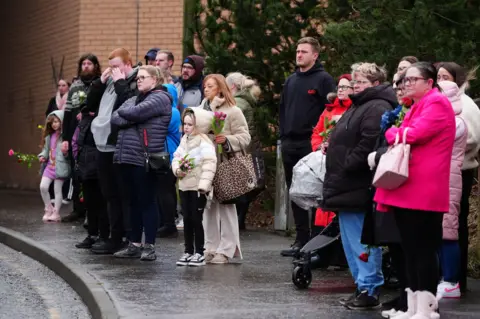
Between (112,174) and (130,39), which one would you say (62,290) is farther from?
(130,39)

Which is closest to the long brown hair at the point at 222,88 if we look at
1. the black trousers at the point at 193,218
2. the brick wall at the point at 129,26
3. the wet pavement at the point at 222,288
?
the black trousers at the point at 193,218

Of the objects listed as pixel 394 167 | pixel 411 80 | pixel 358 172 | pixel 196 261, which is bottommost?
pixel 196 261

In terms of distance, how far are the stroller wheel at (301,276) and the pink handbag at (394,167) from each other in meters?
2.09

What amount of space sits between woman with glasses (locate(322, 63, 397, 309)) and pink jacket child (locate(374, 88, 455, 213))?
0.86 metres

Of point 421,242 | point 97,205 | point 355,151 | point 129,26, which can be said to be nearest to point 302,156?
point 97,205

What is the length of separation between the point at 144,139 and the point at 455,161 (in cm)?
351

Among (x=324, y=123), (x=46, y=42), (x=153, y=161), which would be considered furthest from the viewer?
(x=46, y=42)

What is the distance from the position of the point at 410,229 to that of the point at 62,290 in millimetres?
3835

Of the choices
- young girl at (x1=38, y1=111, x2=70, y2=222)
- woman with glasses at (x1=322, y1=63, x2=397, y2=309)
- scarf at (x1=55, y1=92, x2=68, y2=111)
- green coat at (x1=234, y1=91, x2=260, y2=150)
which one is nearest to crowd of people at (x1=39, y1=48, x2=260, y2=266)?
green coat at (x1=234, y1=91, x2=260, y2=150)

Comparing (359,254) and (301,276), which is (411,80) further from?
(301,276)

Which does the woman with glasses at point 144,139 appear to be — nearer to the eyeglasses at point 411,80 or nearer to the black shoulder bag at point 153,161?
the black shoulder bag at point 153,161

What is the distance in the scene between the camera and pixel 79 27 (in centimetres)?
2134

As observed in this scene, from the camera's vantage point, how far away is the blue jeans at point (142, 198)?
11.6 metres

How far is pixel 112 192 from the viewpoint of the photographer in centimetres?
1201
